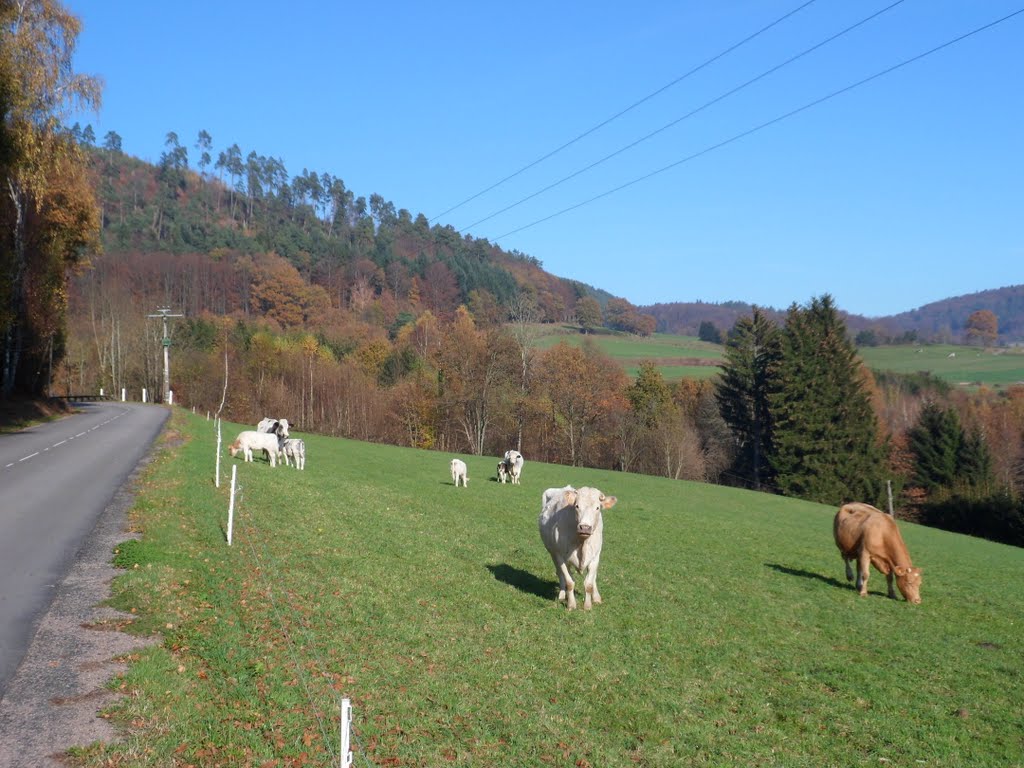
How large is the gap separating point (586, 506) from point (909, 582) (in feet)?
27.2

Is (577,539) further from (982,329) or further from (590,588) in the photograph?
(982,329)

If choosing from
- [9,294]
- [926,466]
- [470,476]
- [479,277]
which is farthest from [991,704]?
[479,277]

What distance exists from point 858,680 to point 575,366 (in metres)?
71.3

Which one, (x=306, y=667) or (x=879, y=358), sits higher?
(x=879, y=358)

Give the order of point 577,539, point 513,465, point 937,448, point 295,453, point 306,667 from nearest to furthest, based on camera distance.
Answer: point 306,667 < point 577,539 < point 295,453 < point 513,465 < point 937,448

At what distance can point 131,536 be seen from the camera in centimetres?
1545

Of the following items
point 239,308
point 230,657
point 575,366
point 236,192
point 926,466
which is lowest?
point 926,466

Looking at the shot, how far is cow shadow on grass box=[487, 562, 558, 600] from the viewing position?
14.6m

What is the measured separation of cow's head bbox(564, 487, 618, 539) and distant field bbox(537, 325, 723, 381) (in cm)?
7656

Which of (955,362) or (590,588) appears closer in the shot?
(590,588)

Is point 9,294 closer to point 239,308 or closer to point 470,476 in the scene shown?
point 470,476

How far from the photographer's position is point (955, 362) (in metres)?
137

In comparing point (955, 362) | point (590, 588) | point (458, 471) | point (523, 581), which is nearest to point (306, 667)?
point (590, 588)

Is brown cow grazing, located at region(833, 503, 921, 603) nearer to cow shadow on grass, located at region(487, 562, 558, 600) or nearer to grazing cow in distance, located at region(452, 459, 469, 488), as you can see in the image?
cow shadow on grass, located at region(487, 562, 558, 600)
